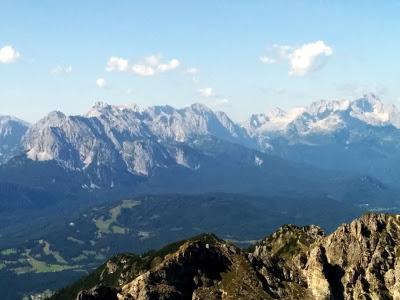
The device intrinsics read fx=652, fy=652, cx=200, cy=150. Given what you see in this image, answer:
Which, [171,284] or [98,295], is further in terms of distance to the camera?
[171,284]

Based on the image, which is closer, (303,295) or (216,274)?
(216,274)

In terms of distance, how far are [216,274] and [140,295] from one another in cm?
2628

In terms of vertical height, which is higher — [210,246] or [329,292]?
[210,246]

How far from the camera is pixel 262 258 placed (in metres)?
194

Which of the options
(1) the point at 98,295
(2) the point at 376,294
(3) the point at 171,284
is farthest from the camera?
(2) the point at 376,294

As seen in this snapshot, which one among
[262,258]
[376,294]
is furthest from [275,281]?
[376,294]

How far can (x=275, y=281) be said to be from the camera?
18662 cm

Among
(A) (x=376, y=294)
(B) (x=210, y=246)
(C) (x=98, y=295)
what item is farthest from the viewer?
(A) (x=376, y=294)

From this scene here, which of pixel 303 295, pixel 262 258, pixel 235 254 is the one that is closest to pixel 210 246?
pixel 235 254

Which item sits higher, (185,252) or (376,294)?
(185,252)

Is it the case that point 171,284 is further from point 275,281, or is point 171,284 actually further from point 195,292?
point 275,281

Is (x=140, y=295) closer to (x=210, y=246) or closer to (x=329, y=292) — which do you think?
(x=210, y=246)

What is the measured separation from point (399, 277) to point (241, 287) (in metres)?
55.1

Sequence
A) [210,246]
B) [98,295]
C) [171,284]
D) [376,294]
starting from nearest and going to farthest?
1. [98,295]
2. [171,284]
3. [210,246]
4. [376,294]
